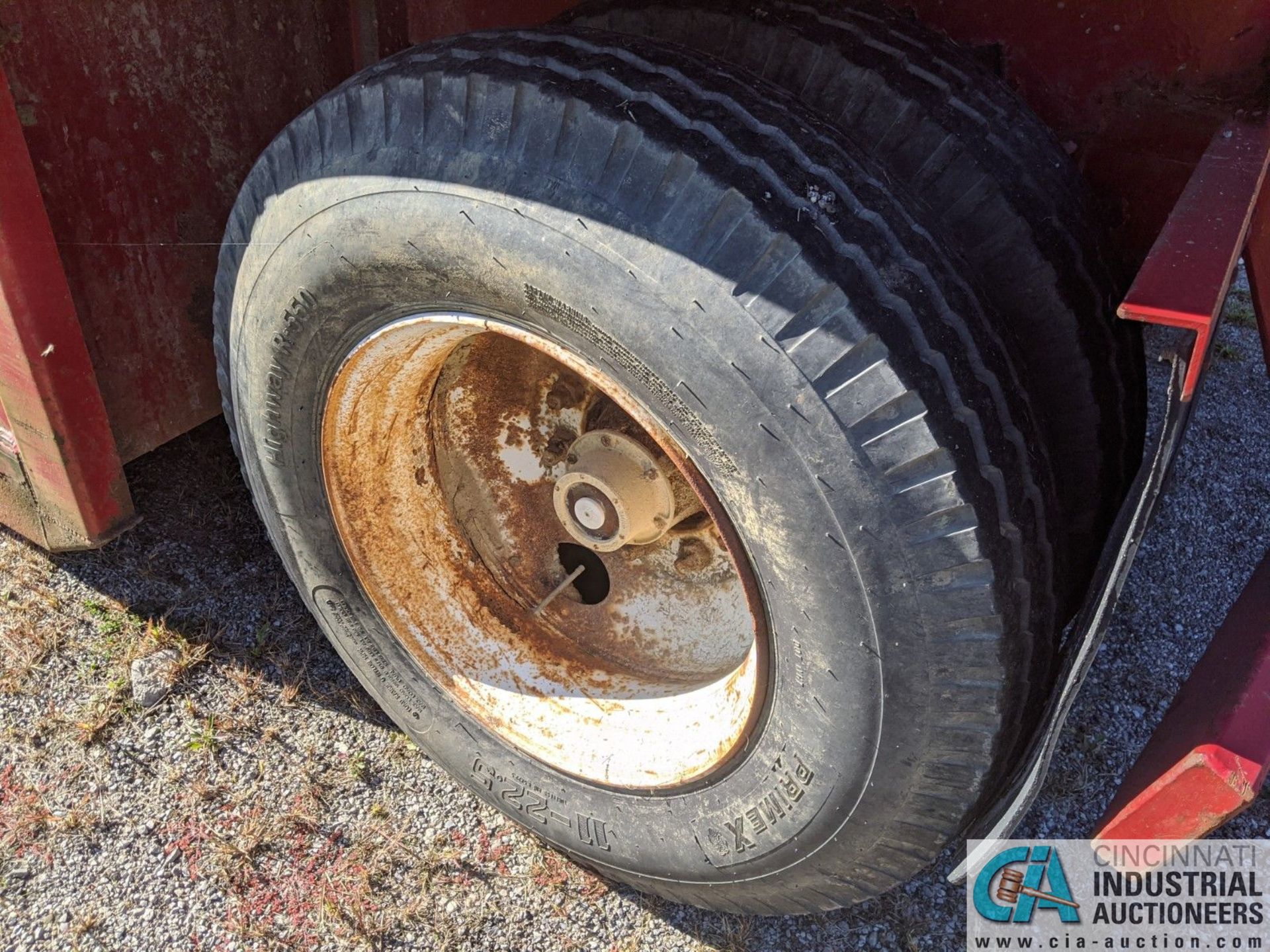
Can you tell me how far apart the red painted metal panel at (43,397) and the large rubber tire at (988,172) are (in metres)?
1.26

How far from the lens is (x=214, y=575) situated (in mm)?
2666

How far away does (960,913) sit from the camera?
2107mm

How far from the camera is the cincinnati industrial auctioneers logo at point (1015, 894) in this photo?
2.10m

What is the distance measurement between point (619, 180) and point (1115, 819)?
124 cm

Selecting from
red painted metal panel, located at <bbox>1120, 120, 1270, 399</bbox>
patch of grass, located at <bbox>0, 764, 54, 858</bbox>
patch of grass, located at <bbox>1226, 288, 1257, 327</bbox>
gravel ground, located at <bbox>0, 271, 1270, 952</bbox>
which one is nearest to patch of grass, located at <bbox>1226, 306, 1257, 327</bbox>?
patch of grass, located at <bbox>1226, 288, 1257, 327</bbox>


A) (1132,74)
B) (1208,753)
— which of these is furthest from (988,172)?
(1208,753)

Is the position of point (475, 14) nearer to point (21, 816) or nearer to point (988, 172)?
point (988, 172)

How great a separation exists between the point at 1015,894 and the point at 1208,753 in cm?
84

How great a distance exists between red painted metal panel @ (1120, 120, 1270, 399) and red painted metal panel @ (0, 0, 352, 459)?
175 cm

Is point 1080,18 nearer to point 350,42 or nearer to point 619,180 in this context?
point 619,180

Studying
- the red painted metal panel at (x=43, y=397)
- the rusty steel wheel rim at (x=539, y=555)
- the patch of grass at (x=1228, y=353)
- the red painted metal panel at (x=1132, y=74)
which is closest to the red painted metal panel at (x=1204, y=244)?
the red painted metal panel at (x=1132, y=74)

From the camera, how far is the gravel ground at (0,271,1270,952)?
81.1 inches

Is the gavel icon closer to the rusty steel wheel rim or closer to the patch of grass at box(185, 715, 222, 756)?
the rusty steel wheel rim

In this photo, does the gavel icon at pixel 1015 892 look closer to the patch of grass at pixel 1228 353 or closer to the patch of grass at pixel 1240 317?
the patch of grass at pixel 1228 353
